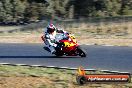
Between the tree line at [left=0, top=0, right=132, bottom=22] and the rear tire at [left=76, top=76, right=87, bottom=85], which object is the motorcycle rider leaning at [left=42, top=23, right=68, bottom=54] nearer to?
the rear tire at [left=76, top=76, right=87, bottom=85]

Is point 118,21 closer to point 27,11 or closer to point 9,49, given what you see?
point 9,49

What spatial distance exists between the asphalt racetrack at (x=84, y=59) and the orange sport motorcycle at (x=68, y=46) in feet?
1.22

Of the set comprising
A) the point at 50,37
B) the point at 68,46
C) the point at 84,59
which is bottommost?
the point at 84,59

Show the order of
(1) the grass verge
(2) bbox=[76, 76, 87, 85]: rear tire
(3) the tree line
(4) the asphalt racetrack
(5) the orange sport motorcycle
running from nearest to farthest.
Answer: (2) bbox=[76, 76, 87, 85]: rear tire → (1) the grass verge → (4) the asphalt racetrack → (5) the orange sport motorcycle → (3) the tree line

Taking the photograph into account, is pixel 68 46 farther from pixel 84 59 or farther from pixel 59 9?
pixel 59 9

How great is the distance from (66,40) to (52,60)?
1.26 metres

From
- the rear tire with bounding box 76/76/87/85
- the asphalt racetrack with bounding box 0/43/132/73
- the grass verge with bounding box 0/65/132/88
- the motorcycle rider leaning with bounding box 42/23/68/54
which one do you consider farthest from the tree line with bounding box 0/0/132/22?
the rear tire with bounding box 76/76/87/85

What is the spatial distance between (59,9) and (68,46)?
36885mm

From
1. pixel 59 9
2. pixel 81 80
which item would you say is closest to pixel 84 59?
pixel 81 80

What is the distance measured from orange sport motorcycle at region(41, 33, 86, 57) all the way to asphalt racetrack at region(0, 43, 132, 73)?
1.22 feet

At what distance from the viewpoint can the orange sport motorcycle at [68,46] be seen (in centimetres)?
2083

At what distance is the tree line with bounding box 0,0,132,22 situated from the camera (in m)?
55.5

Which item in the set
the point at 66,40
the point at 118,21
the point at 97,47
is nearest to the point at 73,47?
the point at 66,40

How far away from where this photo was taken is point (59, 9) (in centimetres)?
5744
